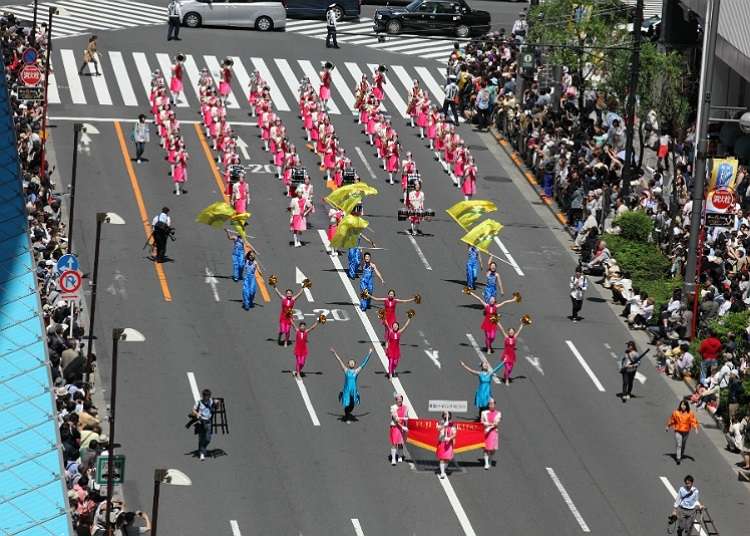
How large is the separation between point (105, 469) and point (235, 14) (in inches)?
1868

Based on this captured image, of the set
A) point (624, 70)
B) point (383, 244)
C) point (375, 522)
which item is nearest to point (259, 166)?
point (383, 244)

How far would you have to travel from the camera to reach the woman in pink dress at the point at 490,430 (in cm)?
4931

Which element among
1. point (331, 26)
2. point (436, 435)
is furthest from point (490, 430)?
point (331, 26)

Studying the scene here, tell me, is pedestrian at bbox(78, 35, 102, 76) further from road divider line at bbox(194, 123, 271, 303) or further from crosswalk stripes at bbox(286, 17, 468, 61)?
crosswalk stripes at bbox(286, 17, 468, 61)

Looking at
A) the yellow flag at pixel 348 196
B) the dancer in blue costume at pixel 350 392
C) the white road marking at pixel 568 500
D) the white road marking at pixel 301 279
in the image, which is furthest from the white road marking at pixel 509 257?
the white road marking at pixel 568 500

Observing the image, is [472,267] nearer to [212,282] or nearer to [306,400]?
[212,282]

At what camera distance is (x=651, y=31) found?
267 feet

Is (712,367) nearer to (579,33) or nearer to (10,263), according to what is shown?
(10,263)

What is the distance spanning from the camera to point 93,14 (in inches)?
3531

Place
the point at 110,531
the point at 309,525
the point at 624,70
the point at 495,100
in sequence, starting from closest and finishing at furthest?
the point at 110,531 < the point at 309,525 < the point at 624,70 < the point at 495,100

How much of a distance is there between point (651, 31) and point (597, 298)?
23425 mm

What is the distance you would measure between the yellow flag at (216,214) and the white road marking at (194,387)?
8158 millimetres

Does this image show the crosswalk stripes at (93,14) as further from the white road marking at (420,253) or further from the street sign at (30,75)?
the white road marking at (420,253)

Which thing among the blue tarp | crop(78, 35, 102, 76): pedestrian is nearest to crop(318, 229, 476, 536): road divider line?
the blue tarp
